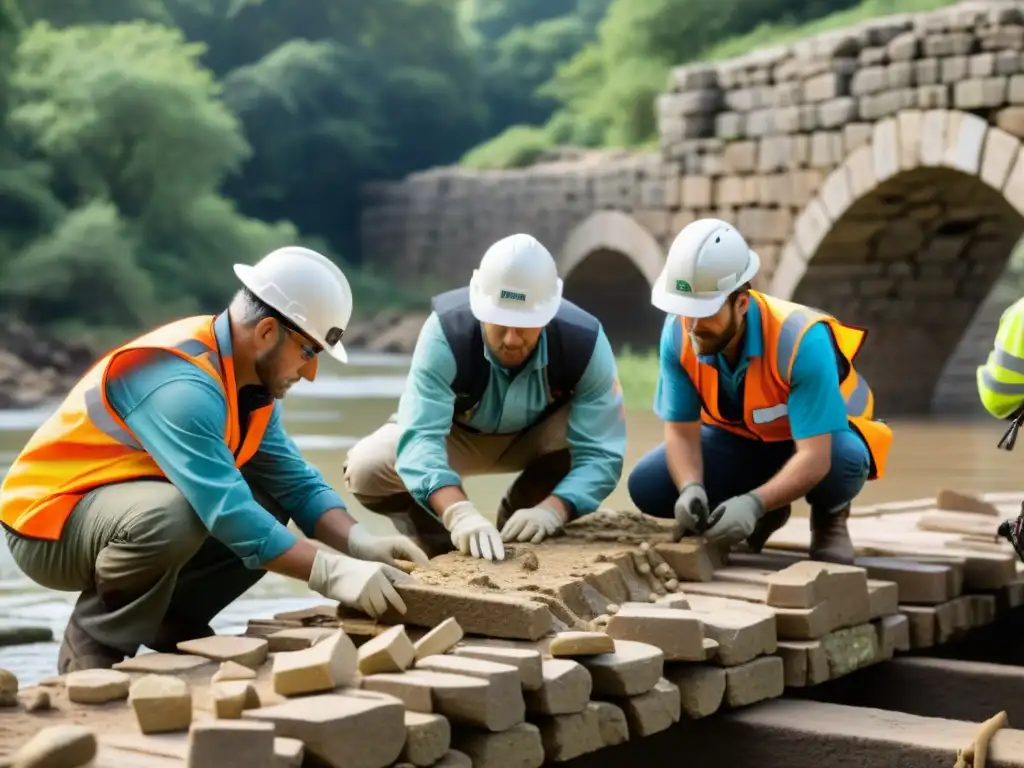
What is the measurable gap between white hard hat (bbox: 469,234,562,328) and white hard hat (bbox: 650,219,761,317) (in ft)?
1.02

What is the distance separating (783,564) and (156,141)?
17708 mm

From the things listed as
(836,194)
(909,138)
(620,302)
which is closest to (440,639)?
(909,138)

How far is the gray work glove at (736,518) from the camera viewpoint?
471cm

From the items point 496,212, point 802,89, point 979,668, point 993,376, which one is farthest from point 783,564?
point 496,212

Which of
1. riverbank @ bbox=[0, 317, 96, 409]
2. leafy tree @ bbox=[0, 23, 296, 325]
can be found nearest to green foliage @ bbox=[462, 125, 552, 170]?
leafy tree @ bbox=[0, 23, 296, 325]

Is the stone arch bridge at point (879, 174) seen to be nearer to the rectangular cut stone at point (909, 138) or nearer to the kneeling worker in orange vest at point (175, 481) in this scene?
the rectangular cut stone at point (909, 138)

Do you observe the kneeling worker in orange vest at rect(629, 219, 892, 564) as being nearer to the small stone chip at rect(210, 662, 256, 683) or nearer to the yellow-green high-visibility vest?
the yellow-green high-visibility vest

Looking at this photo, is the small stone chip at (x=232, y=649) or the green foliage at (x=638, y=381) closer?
the small stone chip at (x=232, y=649)

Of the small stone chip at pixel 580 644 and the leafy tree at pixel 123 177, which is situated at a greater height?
the leafy tree at pixel 123 177

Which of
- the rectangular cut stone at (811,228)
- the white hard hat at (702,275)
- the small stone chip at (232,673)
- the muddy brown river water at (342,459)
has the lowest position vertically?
the muddy brown river water at (342,459)

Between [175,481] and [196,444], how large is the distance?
4.2 inches

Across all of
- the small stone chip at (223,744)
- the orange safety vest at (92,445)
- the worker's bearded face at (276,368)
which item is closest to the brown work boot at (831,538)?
the worker's bearded face at (276,368)

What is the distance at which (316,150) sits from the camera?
3170cm

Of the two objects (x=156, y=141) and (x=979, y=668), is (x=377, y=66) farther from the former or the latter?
(x=979, y=668)
